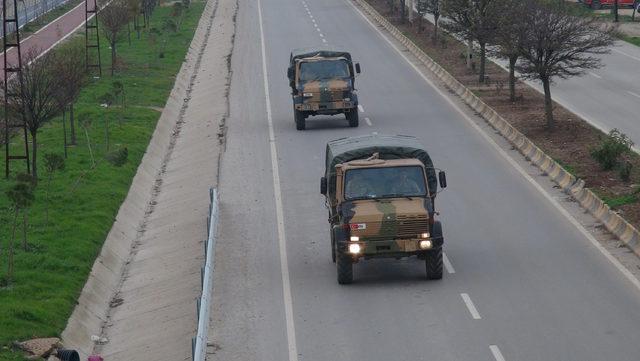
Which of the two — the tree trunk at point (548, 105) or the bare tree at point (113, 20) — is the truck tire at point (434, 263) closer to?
the tree trunk at point (548, 105)

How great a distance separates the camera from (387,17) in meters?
88.1

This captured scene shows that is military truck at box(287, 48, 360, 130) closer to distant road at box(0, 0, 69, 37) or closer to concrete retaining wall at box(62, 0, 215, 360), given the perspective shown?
concrete retaining wall at box(62, 0, 215, 360)

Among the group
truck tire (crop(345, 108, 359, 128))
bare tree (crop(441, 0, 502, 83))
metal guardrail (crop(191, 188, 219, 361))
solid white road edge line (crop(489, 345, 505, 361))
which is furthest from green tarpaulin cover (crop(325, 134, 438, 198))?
bare tree (crop(441, 0, 502, 83))

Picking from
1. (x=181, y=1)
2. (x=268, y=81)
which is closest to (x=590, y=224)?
(x=268, y=81)

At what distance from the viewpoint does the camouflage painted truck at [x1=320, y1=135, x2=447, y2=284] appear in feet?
82.4

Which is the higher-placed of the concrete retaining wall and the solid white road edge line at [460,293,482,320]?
the solid white road edge line at [460,293,482,320]

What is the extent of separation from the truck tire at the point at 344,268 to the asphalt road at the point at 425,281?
186 millimetres

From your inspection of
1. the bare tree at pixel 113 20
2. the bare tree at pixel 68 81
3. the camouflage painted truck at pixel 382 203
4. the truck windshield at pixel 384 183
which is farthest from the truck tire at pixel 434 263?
the bare tree at pixel 113 20

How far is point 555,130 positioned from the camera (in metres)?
43.7

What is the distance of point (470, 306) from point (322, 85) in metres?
22.5

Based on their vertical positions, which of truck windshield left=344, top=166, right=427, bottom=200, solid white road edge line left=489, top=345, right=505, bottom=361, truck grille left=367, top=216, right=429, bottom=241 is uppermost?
truck windshield left=344, top=166, right=427, bottom=200

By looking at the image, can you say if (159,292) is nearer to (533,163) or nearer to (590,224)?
(590,224)

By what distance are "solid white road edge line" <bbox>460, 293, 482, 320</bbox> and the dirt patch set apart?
6582 mm

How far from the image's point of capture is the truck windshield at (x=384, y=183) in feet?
85.5
